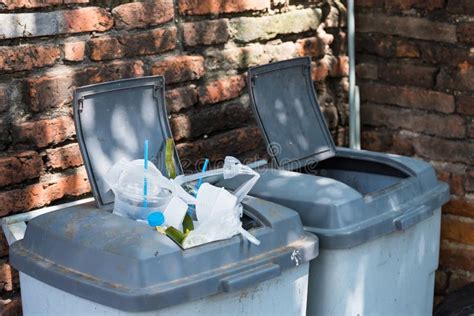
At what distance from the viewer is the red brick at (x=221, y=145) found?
3.29 meters

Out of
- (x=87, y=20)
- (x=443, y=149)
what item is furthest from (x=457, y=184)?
(x=87, y=20)

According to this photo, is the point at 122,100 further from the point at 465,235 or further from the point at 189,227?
the point at 465,235

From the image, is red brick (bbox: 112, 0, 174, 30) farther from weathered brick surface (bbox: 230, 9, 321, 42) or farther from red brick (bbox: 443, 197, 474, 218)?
red brick (bbox: 443, 197, 474, 218)

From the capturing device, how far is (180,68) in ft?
10.6

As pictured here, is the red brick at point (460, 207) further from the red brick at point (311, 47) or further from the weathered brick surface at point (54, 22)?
the weathered brick surface at point (54, 22)

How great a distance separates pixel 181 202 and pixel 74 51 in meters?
0.74

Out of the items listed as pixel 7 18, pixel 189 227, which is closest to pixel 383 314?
pixel 189 227

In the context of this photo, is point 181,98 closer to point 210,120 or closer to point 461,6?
point 210,120

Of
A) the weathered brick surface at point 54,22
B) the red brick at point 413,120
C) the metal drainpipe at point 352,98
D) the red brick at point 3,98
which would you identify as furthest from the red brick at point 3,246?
the red brick at point 413,120

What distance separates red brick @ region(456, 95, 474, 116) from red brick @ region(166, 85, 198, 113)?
1.14 meters

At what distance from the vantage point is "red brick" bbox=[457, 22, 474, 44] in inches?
141

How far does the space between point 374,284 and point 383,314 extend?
0.45 ft

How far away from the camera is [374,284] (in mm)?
2781

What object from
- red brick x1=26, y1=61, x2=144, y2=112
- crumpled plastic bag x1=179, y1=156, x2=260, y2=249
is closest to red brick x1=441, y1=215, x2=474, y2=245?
crumpled plastic bag x1=179, y1=156, x2=260, y2=249
